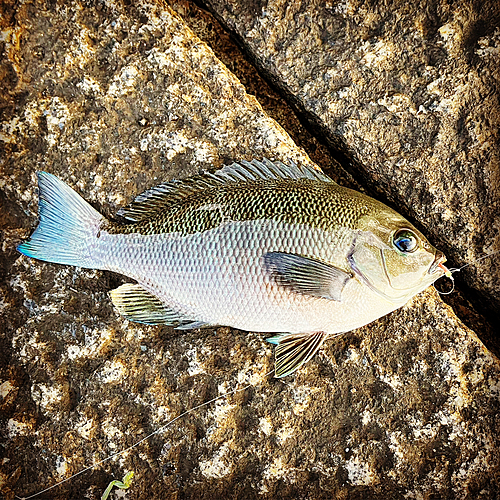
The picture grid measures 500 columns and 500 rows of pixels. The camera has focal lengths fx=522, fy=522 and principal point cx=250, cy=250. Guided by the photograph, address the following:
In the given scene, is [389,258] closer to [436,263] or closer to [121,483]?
[436,263]

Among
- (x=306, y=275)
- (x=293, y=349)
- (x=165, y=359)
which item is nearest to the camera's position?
(x=306, y=275)

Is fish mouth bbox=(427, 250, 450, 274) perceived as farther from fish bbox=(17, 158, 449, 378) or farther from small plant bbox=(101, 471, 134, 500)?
small plant bbox=(101, 471, 134, 500)

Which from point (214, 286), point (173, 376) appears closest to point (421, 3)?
point (214, 286)

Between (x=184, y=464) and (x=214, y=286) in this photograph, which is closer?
(x=214, y=286)

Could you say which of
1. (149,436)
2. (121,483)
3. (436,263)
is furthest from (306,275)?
(121,483)

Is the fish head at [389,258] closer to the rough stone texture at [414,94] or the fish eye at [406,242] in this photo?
the fish eye at [406,242]

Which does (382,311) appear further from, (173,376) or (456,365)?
(173,376)

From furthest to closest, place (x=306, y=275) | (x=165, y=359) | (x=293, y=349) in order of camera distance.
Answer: (x=165, y=359) → (x=293, y=349) → (x=306, y=275)
